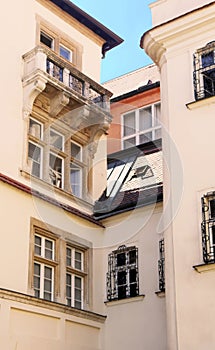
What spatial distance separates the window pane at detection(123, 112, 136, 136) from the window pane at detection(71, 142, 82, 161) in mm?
3651

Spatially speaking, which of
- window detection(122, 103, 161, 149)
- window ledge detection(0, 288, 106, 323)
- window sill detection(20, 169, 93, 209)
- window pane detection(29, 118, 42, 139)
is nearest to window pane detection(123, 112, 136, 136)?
window detection(122, 103, 161, 149)

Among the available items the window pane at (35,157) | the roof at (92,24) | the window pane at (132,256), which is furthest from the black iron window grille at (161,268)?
the roof at (92,24)

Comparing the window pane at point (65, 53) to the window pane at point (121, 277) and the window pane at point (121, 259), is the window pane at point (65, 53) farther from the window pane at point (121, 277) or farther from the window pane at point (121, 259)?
the window pane at point (121, 277)

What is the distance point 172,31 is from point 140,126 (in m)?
6.63

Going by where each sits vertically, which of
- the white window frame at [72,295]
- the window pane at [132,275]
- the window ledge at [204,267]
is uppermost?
the window pane at [132,275]

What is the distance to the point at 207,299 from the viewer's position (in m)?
12.8

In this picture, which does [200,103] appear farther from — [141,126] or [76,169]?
[141,126]

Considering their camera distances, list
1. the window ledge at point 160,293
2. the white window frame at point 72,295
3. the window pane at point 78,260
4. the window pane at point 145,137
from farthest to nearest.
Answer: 1. the window pane at point 145,137
2. the window pane at point 78,260
3. the white window frame at point 72,295
4. the window ledge at point 160,293

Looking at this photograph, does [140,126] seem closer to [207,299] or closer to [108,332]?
[108,332]

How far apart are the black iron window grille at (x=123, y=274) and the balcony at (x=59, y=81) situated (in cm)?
407

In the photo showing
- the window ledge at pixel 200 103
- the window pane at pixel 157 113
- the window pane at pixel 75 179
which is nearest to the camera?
the window ledge at pixel 200 103

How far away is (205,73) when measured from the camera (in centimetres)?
1477

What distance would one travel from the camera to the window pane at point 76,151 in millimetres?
18366

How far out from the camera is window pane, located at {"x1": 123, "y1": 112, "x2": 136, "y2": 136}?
21.9m
